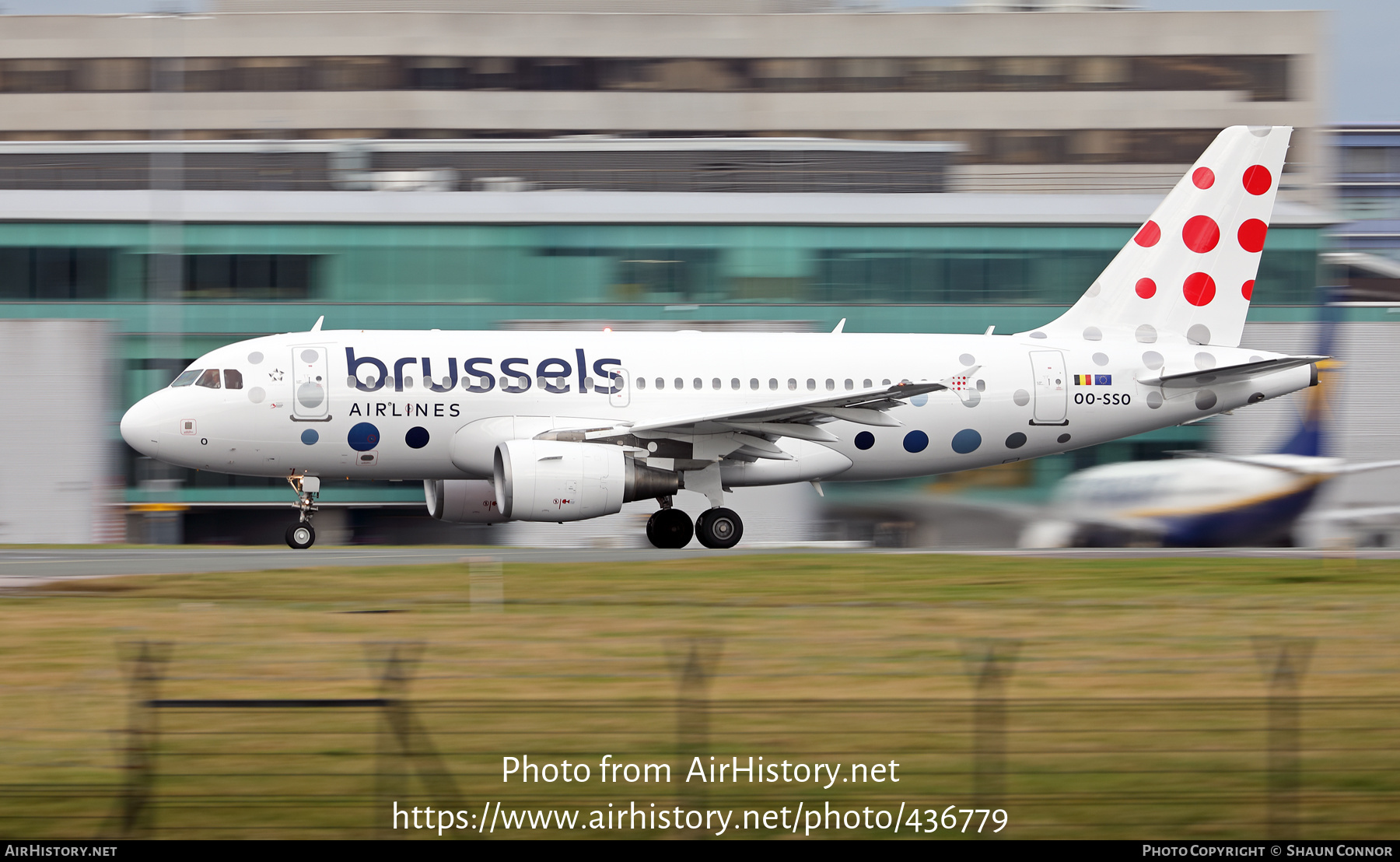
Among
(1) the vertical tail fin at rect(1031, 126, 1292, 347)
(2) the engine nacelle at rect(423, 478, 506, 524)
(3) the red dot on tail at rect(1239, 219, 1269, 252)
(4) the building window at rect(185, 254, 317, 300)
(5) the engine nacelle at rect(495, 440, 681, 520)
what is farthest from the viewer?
(4) the building window at rect(185, 254, 317, 300)

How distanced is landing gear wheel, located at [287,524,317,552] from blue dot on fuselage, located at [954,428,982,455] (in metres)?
11.4

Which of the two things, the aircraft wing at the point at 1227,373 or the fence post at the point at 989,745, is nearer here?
the fence post at the point at 989,745

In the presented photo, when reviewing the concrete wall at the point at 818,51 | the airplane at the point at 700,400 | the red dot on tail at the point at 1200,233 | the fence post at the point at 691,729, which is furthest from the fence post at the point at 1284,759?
the concrete wall at the point at 818,51

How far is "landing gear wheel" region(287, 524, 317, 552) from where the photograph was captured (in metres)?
26.5

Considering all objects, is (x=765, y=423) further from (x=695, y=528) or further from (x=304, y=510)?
(x=304, y=510)

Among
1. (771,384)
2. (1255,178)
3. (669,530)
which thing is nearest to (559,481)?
(669,530)

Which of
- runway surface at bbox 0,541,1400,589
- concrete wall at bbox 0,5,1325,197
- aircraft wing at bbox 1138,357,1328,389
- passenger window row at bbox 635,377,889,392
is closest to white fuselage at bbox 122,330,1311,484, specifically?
passenger window row at bbox 635,377,889,392

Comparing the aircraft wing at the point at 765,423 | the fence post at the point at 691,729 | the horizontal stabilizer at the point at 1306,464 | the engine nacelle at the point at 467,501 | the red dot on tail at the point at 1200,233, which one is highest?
the red dot on tail at the point at 1200,233

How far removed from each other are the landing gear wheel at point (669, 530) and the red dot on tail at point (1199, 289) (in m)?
10.6

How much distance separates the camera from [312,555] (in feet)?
80.4

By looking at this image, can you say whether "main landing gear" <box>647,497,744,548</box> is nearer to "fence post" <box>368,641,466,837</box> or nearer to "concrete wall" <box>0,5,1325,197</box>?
"fence post" <box>368,641,466,837</box>

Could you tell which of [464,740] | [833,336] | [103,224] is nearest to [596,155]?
[103,224]

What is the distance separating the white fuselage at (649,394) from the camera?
26297 mm

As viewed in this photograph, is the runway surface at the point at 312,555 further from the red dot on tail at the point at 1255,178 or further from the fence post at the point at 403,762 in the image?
the fence post at the point at 403,762
